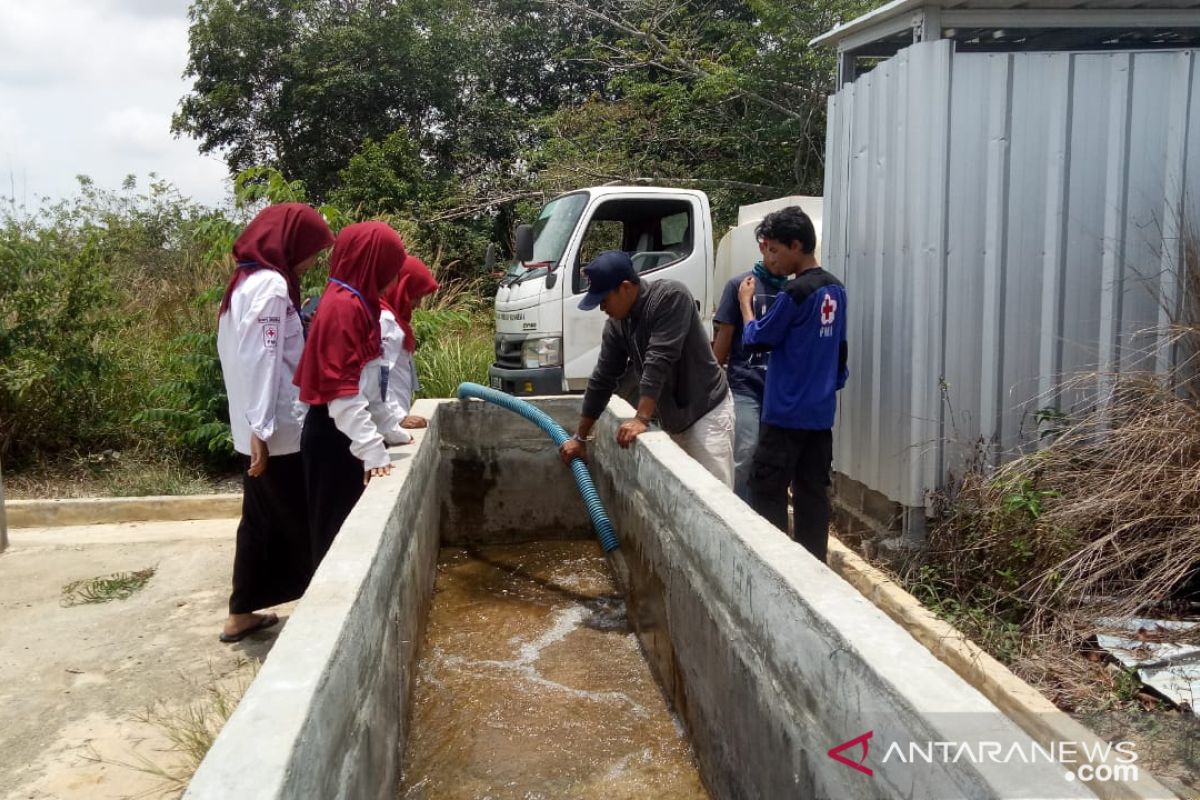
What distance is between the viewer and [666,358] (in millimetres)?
4246

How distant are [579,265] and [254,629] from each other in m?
3.92

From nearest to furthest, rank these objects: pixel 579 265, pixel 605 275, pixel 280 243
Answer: pixel 280 243, pixel 605 275, pixel 579 265

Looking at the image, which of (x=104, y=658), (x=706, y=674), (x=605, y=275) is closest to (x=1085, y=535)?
(x=706, y=674)

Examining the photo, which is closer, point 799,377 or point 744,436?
point 799,377

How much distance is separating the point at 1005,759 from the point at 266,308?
9.85 feet

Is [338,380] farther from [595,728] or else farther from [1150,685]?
[1150,685]

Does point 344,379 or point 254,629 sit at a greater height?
point 344,379

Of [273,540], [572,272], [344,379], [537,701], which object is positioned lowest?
[537,701]

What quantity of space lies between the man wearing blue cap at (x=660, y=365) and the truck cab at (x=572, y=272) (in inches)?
82.8

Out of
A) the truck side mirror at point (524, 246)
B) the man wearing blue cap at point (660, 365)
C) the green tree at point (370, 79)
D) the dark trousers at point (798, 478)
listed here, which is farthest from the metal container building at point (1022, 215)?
the green tree at point (370, 79)

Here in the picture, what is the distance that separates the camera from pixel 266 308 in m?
3.66

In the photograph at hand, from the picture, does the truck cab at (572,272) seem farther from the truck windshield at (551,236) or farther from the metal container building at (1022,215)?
the metal container building at (1022,215)

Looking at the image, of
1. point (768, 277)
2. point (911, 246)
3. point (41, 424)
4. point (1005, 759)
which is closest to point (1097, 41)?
point (911, 246)

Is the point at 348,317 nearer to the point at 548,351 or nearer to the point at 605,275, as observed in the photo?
the point at 605,275
